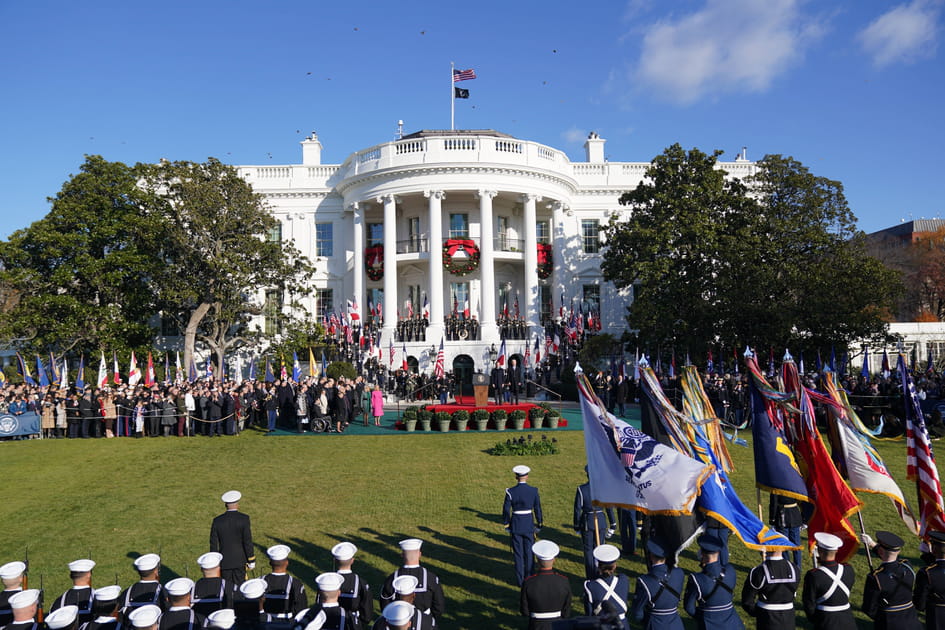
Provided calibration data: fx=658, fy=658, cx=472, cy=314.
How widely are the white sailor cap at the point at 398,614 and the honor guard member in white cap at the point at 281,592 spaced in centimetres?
184

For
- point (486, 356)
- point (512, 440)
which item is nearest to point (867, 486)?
point (512, 440)

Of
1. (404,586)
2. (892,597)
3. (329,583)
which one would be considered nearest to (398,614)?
(404,586)

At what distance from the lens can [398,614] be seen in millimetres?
4832

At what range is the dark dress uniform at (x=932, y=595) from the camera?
6.29 m

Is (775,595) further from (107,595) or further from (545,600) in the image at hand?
(107,595)

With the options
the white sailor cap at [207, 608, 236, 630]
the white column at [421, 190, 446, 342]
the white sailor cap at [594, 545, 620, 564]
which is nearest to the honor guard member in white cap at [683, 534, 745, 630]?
the white sailor cap at [594, 545, 620, 564]

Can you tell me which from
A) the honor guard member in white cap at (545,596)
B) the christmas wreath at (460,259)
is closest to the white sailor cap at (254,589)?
the honor guard member in white cap at (545,596)

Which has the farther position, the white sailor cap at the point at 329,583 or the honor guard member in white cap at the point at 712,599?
the honor guard member in white cap at the point at 712,599

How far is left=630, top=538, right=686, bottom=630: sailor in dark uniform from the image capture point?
6.12 m

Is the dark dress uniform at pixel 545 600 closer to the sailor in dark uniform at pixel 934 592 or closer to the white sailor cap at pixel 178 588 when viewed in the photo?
the white sailor cap at pixel 178 588

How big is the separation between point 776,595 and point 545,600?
2.20m

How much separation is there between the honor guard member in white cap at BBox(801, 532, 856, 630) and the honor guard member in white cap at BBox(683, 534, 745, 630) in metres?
0.69

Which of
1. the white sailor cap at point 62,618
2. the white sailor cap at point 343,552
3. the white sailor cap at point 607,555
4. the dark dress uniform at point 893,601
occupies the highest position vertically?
the white sailor cap at point 343,552

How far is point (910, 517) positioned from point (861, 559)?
1976 millimetres
